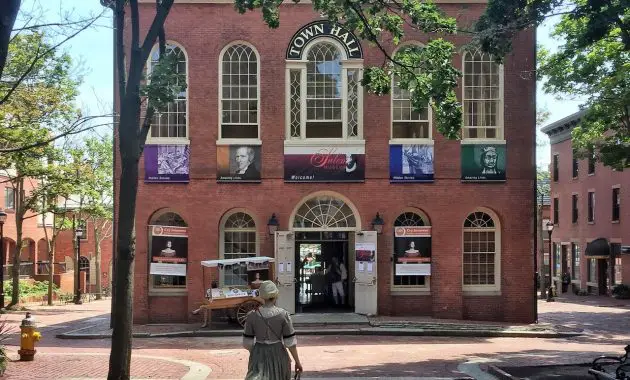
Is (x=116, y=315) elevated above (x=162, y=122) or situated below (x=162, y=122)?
below

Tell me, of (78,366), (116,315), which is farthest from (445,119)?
(78,366)

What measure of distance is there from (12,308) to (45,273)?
19.8 meters

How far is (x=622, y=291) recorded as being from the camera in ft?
130

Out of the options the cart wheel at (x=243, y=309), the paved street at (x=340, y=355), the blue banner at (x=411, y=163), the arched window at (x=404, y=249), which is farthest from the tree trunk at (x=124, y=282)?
the arched window at (x=404, y=249)

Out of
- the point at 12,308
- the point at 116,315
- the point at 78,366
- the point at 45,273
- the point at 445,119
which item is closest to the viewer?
the point at 116,315

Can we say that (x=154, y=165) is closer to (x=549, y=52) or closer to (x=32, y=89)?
(x=32, y=89)

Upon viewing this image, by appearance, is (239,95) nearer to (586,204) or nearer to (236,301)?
(236,301)

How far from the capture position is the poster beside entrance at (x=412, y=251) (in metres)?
22.0

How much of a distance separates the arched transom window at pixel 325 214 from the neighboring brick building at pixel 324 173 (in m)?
0.03

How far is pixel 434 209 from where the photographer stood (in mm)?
22078


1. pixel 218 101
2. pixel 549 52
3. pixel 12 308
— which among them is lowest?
pixel 12 308

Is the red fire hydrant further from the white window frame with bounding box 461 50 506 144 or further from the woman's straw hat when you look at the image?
the white window frame with bounding box 461 50 506 144

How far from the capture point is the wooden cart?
65.5ft

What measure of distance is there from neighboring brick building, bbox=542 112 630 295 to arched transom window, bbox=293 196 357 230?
2229cm
